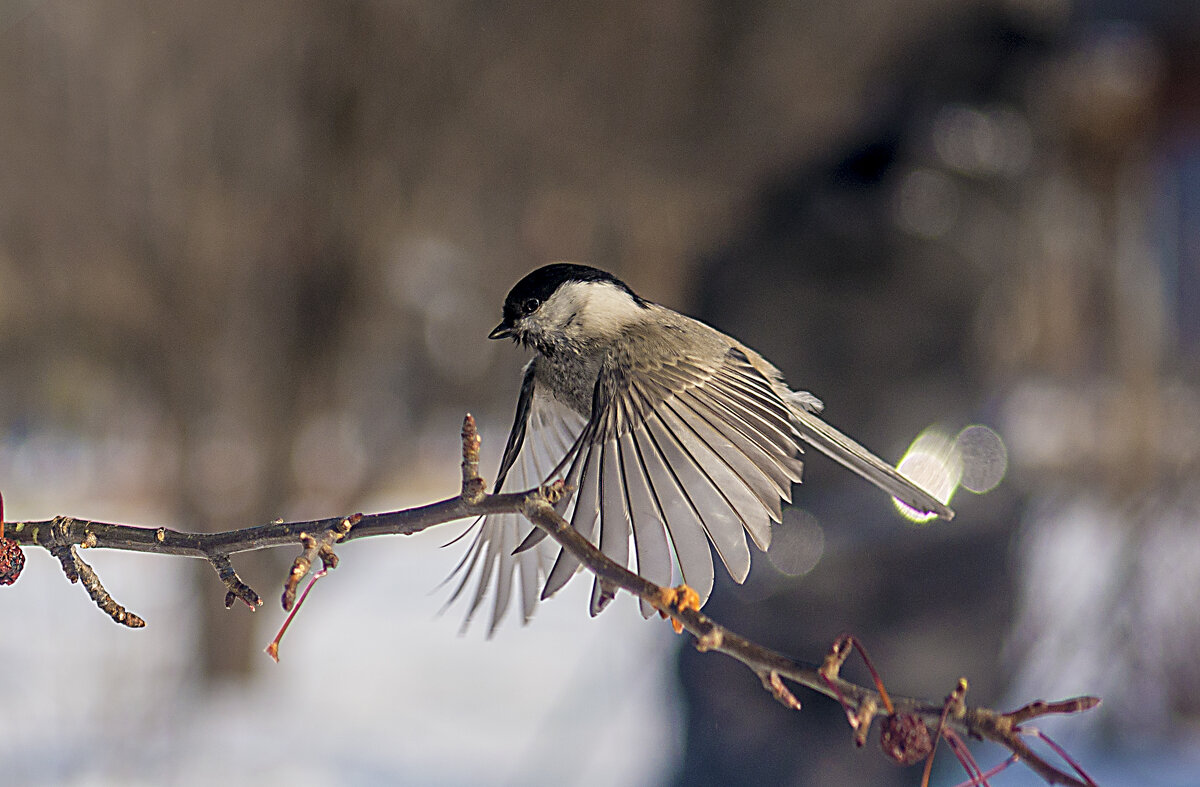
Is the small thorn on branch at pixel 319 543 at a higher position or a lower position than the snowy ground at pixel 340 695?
lower

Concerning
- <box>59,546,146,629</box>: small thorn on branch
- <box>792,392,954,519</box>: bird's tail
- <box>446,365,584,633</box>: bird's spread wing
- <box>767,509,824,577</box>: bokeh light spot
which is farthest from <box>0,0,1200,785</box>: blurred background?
<box>59,546,146,629</box>: small thorn on branch

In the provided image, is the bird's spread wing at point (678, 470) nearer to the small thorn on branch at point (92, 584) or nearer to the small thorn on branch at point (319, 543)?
the small thorn on branch at point (319, 543)

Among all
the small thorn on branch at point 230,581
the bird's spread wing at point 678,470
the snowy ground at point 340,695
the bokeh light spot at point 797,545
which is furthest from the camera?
the snowy ground at point 340,695

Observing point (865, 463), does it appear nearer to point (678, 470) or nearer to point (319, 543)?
point (678, 470)

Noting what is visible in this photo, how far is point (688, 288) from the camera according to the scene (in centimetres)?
267

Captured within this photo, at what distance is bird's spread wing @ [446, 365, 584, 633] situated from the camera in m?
0.92

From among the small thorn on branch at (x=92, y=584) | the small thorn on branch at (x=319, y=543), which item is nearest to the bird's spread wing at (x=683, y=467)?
the small thorn on branch at (x=319, y=543)

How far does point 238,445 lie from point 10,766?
3.11ft

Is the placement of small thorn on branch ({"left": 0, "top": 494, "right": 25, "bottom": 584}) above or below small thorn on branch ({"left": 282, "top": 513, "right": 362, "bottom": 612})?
above

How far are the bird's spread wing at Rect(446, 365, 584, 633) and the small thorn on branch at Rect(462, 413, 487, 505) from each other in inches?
12.3

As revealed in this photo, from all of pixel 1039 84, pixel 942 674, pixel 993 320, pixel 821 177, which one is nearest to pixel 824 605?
pixel 942 674

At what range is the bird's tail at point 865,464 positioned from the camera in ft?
2.49

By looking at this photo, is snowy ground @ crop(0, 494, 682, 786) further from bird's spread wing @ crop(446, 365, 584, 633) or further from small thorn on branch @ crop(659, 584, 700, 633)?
small thorn on branch @ crop(659, 584, 700, 633)

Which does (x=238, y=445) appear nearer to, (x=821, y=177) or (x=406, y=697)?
(x=406, y=697)
